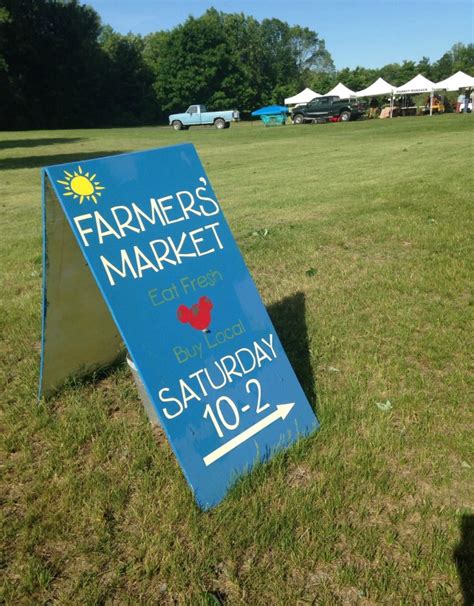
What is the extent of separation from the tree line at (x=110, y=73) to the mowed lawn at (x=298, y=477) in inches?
1384

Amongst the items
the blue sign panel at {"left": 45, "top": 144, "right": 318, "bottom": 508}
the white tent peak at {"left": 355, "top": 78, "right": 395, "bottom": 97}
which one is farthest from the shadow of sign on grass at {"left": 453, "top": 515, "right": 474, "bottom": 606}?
the white tent peak at {"left": 355, "top": 78, "right": 395, "bottom": 97}

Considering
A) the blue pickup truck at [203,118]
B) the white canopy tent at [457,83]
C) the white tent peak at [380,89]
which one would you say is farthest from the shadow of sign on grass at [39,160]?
the white canopy tent at [457,83]

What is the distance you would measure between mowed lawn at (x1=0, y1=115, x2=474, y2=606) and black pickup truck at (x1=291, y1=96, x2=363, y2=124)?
30601mm

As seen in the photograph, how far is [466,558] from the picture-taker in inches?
76.9

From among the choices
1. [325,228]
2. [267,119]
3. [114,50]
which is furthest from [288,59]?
[325,228]

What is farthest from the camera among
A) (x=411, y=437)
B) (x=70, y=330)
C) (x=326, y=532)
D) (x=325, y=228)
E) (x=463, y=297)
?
(x=325, y=228)

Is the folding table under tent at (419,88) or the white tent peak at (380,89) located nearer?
the folding table under tent at (419,88)

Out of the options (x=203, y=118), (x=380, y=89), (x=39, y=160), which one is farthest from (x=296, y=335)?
(x=380, y=89)

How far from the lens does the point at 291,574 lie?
1.91 metres

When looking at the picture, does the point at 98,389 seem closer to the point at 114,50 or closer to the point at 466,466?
the point at 466,466

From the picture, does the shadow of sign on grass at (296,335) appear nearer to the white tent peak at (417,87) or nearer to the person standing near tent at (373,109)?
the white tent peak at (417,87)

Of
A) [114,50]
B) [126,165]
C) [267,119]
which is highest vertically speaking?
[114,50]

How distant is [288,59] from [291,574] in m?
108

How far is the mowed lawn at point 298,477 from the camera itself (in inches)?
74.7
